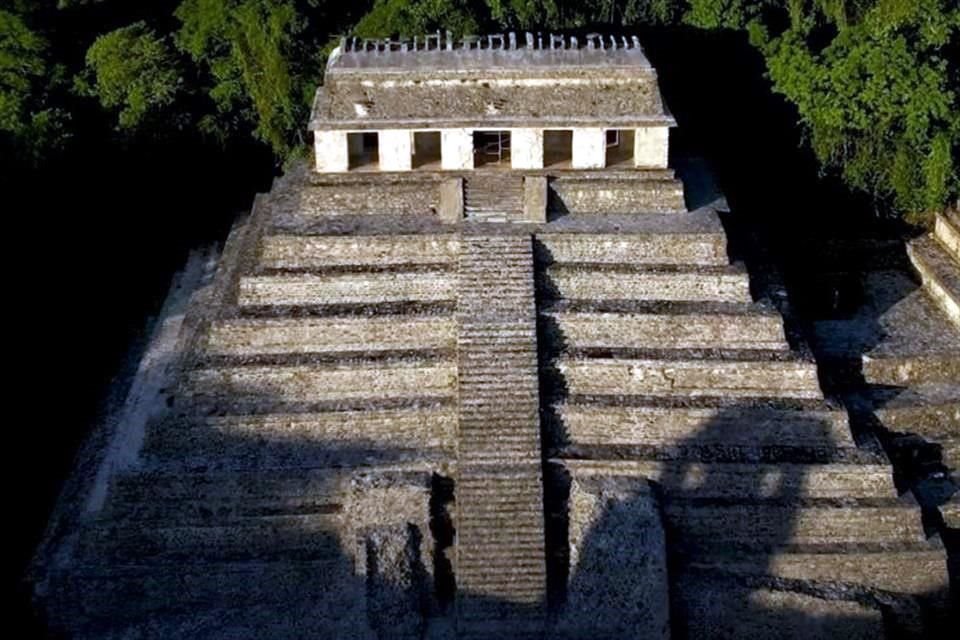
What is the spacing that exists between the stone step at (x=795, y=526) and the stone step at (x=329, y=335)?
162 inches

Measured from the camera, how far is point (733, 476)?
16172mm

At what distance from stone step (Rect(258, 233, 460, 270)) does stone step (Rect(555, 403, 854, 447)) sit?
326cm

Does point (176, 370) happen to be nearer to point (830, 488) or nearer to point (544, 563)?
point (544, 563)

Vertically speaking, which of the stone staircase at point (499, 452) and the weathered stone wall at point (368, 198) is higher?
the weathered stone wall at point (368, 198)

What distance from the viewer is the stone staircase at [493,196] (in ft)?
61.4

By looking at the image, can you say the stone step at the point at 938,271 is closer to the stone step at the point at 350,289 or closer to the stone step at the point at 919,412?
the stone step at the point at 919,412

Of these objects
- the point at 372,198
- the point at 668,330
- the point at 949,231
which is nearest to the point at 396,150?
the point at 372,198

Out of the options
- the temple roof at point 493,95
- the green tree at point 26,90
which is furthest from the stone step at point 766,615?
the green tree at point 26,90

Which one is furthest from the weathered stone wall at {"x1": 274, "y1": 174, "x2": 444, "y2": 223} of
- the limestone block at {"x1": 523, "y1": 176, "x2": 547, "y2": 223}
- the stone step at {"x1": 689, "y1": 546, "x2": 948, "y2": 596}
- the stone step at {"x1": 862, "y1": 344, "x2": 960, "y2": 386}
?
the stone step at {"x1": 862, "y1": 344, "x2": 960, "y2": 386}

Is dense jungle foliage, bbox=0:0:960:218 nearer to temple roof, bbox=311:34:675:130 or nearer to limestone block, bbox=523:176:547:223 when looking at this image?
temple roof, bbox=311:34:675:130

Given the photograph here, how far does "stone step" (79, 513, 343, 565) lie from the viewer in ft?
52.6

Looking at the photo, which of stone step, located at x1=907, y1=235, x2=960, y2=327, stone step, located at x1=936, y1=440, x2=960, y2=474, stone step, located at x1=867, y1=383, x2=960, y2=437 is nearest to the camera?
stone step, located at x1=936, y1=440, x2=960, y2=474

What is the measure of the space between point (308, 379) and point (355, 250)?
7.51 feet

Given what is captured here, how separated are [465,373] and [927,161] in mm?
10555
